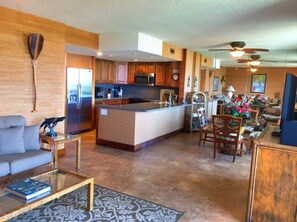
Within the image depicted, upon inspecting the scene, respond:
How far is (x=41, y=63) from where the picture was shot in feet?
13.5

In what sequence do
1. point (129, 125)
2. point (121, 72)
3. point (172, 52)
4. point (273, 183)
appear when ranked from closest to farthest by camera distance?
point (273, 183), point (129, 125), point (172, 52), point (121, 72)

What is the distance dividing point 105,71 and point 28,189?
5.81m

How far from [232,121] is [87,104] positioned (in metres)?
3.82

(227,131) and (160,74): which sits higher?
(160,74)

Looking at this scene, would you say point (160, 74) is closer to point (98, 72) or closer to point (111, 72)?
point (111, 72)

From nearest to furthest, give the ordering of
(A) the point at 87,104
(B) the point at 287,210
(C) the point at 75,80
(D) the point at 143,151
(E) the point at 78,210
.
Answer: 1. (B) the point at 287,210
2. (E) the point at 78,210
3. (D) the point at 143,151
4. (C) the point at 75,80
5. (A) the point at 87,104

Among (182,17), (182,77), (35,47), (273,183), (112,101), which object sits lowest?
(273,183)

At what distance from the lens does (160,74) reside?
25.7ft

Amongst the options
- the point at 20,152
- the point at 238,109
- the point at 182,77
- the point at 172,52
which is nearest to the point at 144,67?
the point at 182,77

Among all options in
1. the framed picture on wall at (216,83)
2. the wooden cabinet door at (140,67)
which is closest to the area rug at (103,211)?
the wooden cabinet door at (140,67)

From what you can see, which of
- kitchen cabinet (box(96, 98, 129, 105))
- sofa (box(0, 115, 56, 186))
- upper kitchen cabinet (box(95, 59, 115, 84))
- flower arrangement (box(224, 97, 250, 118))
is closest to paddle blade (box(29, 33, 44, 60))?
sofa (box(0, 115, 56, 186))

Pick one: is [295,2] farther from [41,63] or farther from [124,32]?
[41,63]

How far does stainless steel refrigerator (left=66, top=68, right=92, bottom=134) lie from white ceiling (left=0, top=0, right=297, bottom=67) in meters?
1.49

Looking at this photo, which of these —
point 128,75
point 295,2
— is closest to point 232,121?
point 295,2
